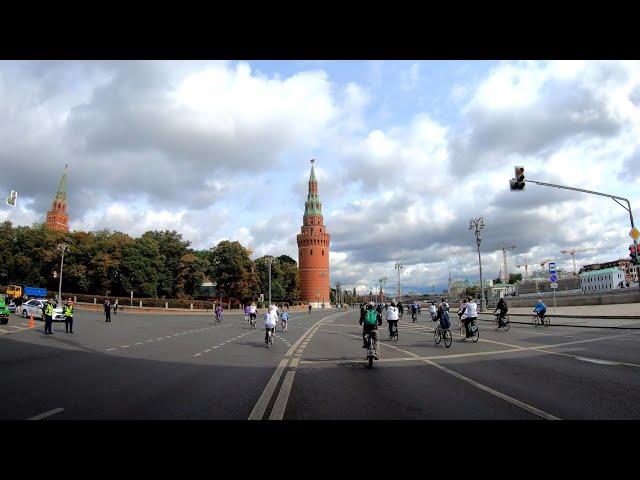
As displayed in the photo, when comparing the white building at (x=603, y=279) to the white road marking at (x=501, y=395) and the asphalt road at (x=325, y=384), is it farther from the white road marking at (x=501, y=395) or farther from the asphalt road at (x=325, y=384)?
the white road marking at (x=501, y=395)

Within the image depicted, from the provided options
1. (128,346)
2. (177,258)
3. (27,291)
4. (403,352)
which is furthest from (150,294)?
(403,352)

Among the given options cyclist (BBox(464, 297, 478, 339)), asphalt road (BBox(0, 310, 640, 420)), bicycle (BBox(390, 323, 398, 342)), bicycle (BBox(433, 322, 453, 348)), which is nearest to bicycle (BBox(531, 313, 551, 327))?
cyclist (BBox(464, 297, 478, 339))

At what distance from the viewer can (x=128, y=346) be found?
59.5 ft

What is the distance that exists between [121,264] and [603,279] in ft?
398

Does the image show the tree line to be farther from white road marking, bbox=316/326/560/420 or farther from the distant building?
the distant building

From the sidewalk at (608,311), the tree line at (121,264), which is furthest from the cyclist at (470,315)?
the tree line at (121,264)

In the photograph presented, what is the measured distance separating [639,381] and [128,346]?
17.4 meters

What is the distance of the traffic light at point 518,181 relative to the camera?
18.6 metres

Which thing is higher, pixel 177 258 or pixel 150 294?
pixel 177 258

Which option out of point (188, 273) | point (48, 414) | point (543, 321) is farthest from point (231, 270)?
point (48, 414)

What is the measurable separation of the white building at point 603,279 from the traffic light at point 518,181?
343ft

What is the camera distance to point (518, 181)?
61.2ft

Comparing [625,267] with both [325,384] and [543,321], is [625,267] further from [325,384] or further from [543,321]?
[325,384]
